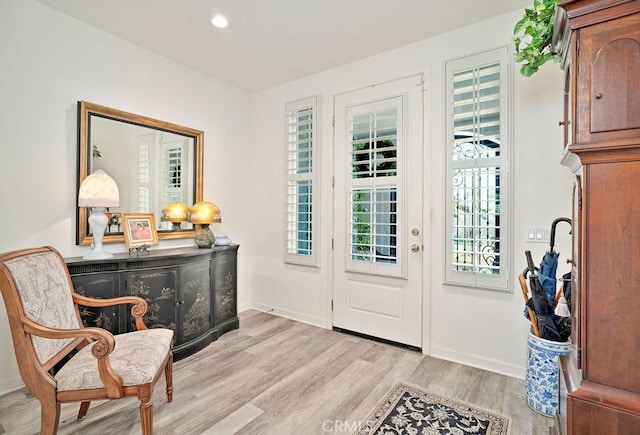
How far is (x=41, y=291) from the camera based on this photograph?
1729 mm

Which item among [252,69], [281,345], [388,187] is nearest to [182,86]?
[252,69]

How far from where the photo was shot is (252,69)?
353 centimetres

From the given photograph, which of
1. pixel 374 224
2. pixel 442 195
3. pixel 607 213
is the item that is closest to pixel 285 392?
pixel 374 224

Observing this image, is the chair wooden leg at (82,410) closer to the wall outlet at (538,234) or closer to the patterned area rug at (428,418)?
the patterned area rug at (428,418)

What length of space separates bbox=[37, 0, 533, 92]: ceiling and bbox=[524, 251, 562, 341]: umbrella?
6.59 ft

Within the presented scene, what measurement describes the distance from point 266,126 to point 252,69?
72cm

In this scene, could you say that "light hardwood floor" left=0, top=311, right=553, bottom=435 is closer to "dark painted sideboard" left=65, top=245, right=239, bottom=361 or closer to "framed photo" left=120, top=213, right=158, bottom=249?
"dark painted sideboard" left=65, top=245, right=239, bottom=361

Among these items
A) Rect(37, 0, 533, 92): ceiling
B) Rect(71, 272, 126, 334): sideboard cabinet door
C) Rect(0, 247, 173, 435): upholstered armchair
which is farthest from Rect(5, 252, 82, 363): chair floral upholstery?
Rect(37, 0, 533, 92): ceiling

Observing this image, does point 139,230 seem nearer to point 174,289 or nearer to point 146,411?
point 174,289

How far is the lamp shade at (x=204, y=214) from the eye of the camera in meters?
3.20

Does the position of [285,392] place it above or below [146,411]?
below

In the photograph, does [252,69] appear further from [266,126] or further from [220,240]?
[220,240]

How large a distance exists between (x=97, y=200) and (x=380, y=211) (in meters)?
2.35

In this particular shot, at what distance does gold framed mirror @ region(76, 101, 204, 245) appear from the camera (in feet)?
8.77
